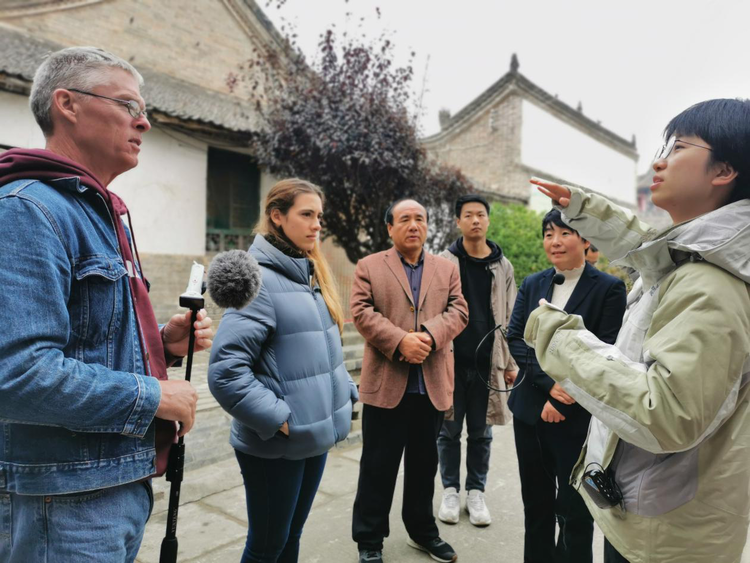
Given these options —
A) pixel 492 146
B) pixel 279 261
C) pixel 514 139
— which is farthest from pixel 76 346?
pixel 492 146

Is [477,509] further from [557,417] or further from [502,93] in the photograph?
[502,93]

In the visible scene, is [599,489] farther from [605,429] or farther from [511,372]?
[511,372]

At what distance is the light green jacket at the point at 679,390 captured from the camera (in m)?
1.25

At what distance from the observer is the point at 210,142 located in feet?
28.7

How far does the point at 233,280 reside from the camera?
1740 millimetres

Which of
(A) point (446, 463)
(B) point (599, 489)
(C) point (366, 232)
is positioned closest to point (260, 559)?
(B) point (599, 489)

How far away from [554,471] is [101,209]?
2.30 metres

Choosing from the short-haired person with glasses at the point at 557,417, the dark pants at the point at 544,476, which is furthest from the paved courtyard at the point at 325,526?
the short-haired person with glasses at the point at 557,417

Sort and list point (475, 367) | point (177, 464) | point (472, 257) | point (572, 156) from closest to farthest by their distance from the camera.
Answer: point (177, 464) < point (475, 367) < point (472, 257) < point (572, 156)

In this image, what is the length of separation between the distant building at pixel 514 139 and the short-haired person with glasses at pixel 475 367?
430 inches

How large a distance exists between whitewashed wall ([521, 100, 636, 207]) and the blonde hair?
14.9m

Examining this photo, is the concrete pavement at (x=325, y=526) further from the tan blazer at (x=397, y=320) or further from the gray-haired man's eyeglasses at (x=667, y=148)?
the gray-haired man's eyeglasses at (x=667, y=148)

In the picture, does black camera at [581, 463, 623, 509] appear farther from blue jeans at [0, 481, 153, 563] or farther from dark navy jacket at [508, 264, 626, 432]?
blue jeans at [0, 481, 153, 563]

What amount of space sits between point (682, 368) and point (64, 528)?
1478 mm
